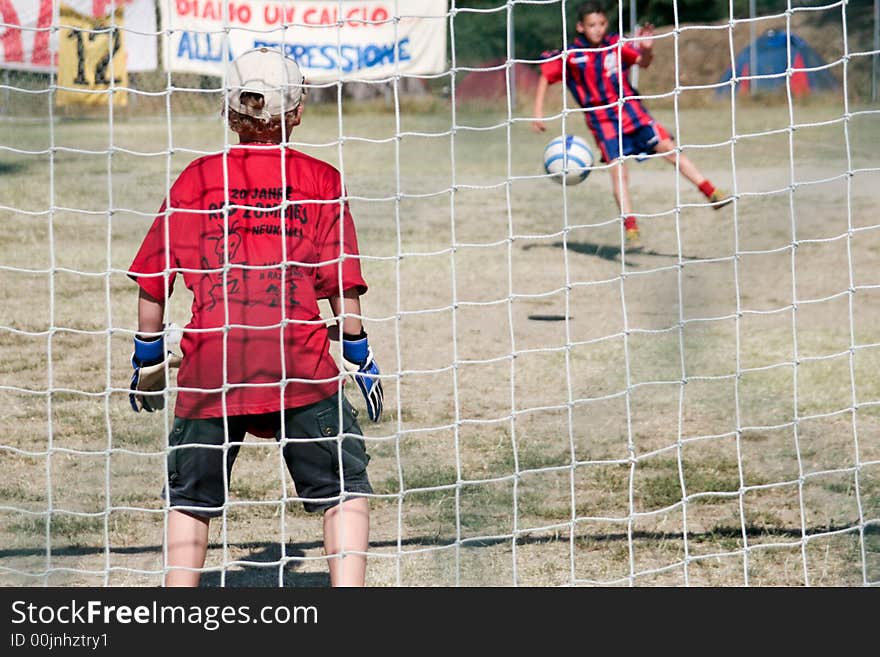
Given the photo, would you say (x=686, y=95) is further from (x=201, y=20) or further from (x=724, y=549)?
(x=724, y=549)

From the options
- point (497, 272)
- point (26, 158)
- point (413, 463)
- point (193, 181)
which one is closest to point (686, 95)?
point (26, 158)

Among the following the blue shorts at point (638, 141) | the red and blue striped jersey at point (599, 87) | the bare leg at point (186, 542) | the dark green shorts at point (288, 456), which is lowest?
the bare leg at point (186, 542)

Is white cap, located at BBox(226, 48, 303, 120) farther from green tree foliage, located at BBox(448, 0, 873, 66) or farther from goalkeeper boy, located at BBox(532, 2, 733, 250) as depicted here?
green tree foliage, located at BBox(448, 0, 873, 66)

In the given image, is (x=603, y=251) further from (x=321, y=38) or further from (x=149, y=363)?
(x=321, y=38)

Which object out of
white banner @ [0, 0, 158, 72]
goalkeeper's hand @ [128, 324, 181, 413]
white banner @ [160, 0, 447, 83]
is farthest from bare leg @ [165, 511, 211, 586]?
white banner @ [160, 0, 447, 83]

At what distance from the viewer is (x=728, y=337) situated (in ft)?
18.5

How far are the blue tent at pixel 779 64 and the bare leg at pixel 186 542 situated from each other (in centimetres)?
1676

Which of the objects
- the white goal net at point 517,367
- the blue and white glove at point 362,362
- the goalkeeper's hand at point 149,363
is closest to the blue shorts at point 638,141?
the white goal net at point 517,367

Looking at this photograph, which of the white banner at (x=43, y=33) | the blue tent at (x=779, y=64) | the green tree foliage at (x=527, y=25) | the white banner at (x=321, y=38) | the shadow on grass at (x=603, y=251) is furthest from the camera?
the green tree foliage at (x=527, y=25)

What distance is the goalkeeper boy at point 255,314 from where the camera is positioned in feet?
→ 8.85

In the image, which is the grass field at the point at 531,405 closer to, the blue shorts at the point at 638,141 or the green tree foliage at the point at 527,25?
the blue shorts at the point at 638,141

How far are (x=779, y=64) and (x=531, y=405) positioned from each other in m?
15.9

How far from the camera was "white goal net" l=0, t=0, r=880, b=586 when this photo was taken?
10.8 ft

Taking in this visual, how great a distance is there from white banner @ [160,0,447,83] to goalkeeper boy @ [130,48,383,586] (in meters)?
12.8
